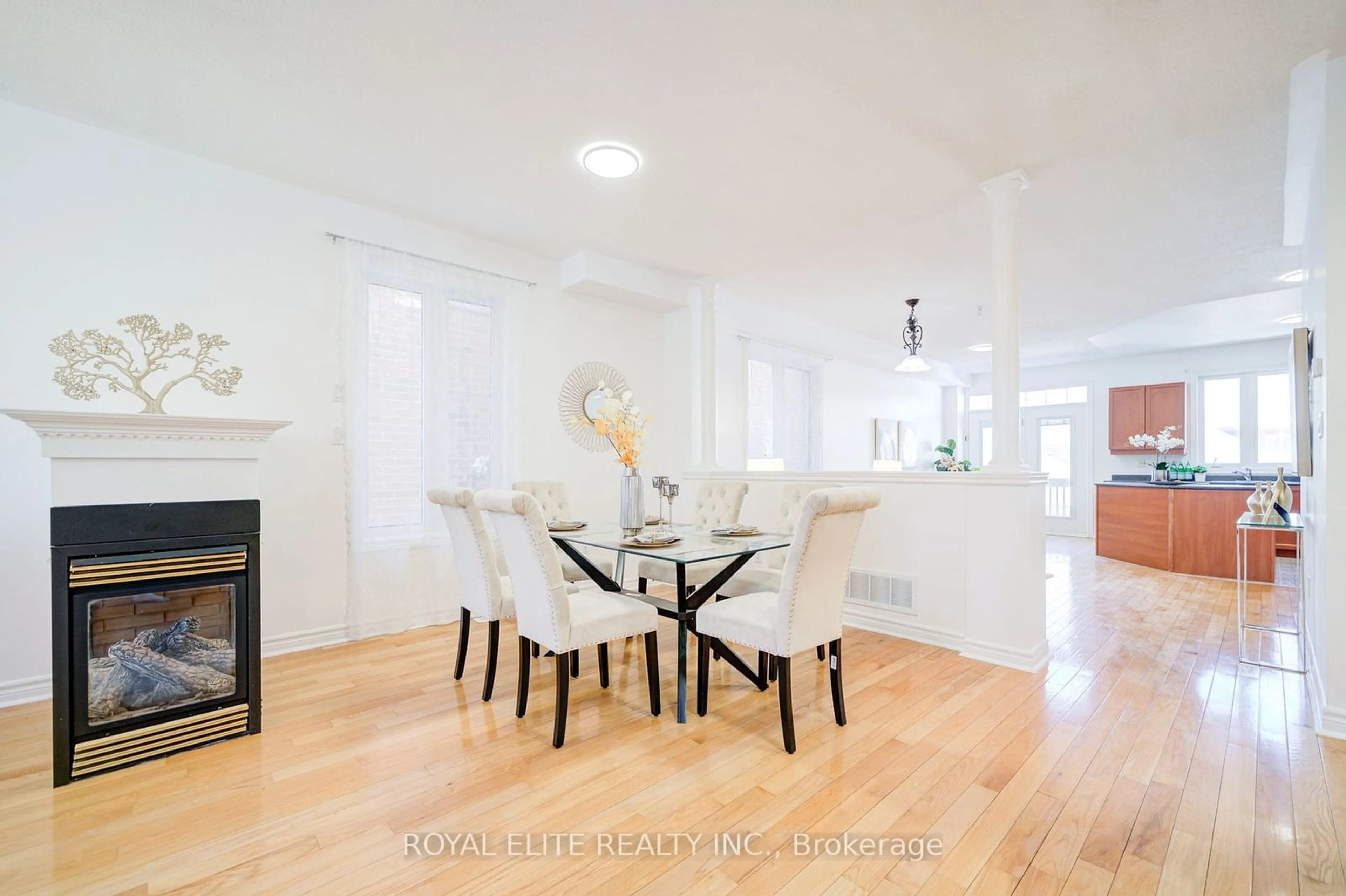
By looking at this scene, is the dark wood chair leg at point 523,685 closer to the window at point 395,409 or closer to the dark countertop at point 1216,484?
the window at point 395,409

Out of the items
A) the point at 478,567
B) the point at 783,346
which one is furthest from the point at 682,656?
the point at 783,346

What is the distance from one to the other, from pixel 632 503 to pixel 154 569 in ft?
6.42

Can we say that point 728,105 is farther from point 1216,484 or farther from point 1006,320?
point 1216,484

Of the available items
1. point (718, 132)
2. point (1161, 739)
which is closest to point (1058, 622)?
point (1161, 739)

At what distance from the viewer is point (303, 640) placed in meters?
3.43

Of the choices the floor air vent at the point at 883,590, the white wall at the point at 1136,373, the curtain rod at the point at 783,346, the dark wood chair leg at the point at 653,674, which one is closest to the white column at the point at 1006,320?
the floor air vent at the point at 883,590

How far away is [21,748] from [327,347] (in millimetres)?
2233

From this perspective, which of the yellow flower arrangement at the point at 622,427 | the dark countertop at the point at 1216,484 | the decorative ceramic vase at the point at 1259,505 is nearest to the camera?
the yellow flower arrangement at the point at 622,427

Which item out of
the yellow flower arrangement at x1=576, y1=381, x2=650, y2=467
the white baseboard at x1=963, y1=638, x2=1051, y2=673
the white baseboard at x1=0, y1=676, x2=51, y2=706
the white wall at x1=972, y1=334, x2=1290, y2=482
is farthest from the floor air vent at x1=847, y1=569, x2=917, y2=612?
the white wall at x1=972, y1=334, x2=1290, y2=482

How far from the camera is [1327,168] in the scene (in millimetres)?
2309

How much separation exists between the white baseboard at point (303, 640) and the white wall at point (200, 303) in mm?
19

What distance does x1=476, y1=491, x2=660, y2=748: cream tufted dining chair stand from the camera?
226 centimetres

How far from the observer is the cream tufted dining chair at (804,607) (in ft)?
7.25

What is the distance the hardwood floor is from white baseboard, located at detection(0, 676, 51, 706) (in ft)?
0.45
